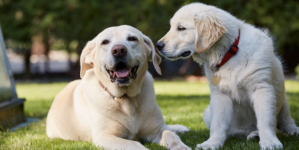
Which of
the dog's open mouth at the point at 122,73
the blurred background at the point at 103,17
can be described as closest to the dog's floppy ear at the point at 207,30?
the dog's open mouth at the point at 122,73

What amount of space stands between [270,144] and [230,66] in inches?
32.9

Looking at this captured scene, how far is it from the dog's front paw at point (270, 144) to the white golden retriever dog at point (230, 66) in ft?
0.04

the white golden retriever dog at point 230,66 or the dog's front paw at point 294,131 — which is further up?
the white golden retriever dog at point 230,66

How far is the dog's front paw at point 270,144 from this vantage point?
2.72 metres

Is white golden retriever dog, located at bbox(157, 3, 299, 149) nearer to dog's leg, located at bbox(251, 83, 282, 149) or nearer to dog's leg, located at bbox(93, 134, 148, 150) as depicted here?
dog's leg, located at bbox(251, 83, 282, 149)

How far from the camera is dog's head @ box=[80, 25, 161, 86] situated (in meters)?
3.08

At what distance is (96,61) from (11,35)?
39.1ft

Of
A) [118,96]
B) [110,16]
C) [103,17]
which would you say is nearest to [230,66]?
[118,96]

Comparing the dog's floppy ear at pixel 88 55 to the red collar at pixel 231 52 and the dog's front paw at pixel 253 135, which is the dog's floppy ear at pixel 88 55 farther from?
the dog's front paw at pixel 253 135

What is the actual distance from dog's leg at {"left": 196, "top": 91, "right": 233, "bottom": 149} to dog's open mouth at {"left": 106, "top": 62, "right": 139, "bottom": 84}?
→ 34.7 inches

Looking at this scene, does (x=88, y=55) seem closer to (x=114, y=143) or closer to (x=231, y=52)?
(x=114, y=143)

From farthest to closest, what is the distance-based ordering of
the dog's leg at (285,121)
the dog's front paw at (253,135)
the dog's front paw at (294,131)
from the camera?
1. the dog's leg at (285,121)
2. the dog's front paw at (294,131)
3. the dog's front paw at (253,135)

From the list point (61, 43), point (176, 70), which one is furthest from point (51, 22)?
point (176, 70)

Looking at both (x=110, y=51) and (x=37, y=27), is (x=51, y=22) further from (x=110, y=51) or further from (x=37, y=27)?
(x=110, y=51)
